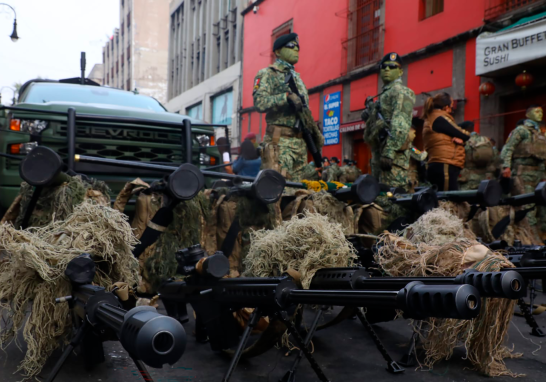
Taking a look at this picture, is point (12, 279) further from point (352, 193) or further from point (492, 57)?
point (492, 57)

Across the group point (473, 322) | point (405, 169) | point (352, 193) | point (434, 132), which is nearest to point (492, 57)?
point (434, 132)

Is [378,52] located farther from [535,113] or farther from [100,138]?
[100,138]

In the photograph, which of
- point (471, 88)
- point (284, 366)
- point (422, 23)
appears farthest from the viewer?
point (422, 23)

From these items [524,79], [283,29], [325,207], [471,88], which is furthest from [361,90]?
[325,207]

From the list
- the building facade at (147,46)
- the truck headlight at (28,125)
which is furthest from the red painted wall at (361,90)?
the building facade at (147,46)

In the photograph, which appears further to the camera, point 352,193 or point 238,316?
point 352,193

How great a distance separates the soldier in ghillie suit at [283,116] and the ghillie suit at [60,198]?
8.06ft

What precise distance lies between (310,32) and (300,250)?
1480cm

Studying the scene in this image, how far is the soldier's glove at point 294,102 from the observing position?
18.5ft

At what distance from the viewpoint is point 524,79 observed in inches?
362

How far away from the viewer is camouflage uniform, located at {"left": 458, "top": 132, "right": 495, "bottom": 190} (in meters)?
8.20

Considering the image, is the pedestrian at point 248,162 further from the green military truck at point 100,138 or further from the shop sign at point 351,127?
the shop sign at point 351,127

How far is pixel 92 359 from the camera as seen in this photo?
270 centimetres

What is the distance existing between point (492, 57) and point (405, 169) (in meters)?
5.27
